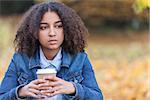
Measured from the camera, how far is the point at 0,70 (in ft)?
27.4

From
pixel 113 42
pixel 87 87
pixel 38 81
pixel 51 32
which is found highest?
pixel 51 32

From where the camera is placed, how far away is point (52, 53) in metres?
3.66

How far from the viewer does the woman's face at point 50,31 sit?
11.6ft

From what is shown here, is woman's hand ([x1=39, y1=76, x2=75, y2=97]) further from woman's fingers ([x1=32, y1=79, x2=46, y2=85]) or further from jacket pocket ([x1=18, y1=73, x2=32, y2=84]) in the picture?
jacket pocket ([x1=18, y1=73, x2=32, y2=84])

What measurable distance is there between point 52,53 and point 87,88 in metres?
0.33

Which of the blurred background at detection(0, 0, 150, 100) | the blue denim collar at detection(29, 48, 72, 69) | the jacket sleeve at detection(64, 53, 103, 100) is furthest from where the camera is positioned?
the blurred background at detection(0, 0, 150, 100)

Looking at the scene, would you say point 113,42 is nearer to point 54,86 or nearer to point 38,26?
point 38,26

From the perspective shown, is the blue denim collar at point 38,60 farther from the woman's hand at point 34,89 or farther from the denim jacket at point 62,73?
the woman's hand at point 34,89

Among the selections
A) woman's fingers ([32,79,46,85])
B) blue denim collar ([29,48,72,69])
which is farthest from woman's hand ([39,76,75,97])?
blue denim collar ([29,48,72,69])

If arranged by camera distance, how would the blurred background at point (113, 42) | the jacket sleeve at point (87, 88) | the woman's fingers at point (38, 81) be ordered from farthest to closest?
the blurred background at point (113, 42) → the jacket sleeve at point (87, 88) → the woman's fingers at point (38, 81)

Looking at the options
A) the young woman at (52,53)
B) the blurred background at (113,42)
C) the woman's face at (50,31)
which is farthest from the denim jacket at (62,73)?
the blurred background at (113,42)

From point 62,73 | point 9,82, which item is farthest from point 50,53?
point 9,82

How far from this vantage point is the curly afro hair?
3.60 m

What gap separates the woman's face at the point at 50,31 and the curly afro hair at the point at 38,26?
0.03m
